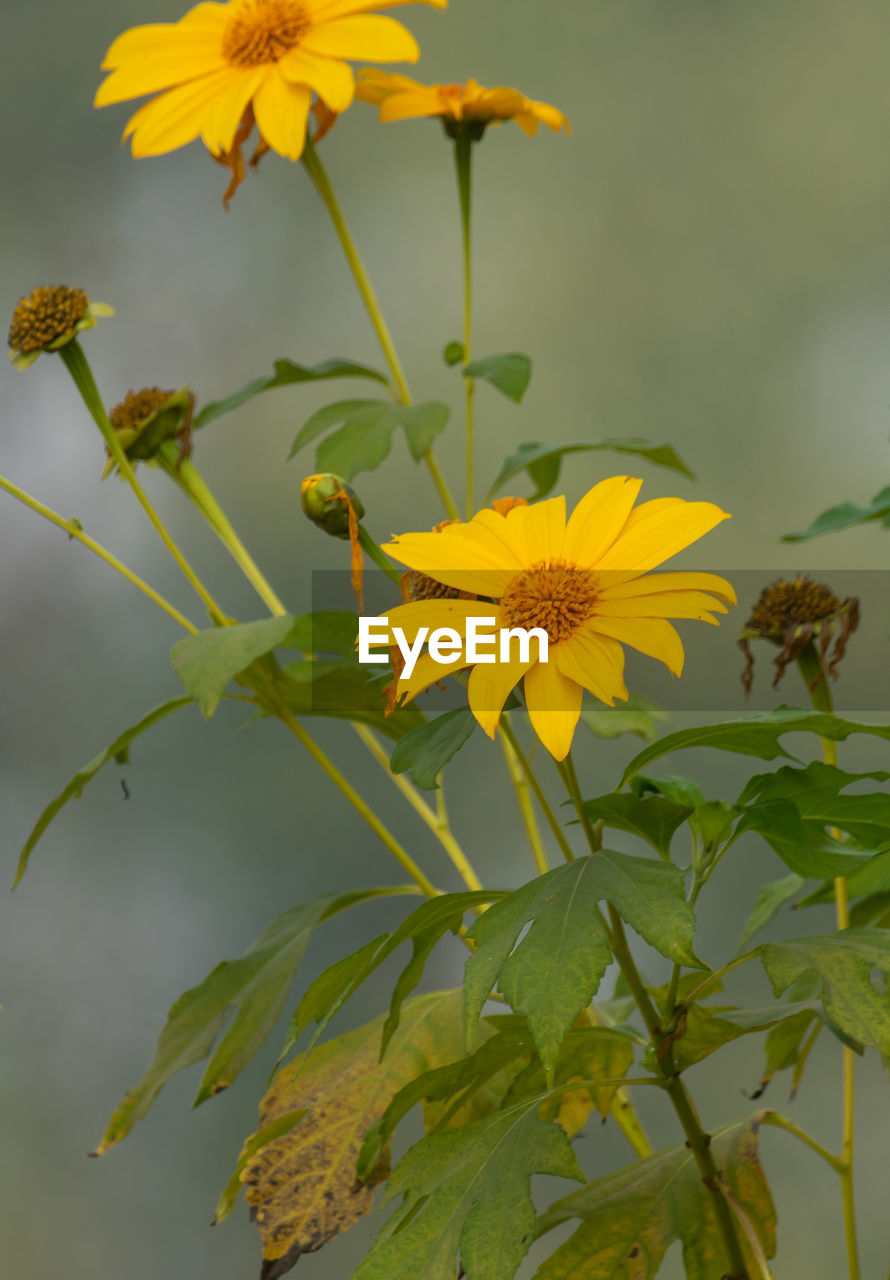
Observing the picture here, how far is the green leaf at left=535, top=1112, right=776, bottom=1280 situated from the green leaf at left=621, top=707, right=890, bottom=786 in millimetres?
220

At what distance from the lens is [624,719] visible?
794 mm

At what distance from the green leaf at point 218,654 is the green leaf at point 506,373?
0.84 ft

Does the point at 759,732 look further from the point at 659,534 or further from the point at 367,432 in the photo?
the point at 367,432

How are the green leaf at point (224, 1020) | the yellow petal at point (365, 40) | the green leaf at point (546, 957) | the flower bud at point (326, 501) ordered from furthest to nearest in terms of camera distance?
the green leaf at point (224, 1020), the yellow petal at point (365, 40), the flower bud at point (326, 501), the green leaf at point (546, 957)

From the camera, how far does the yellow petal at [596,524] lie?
1.65 ft

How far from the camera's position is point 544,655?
0.48m

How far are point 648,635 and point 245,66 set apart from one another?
431 mm

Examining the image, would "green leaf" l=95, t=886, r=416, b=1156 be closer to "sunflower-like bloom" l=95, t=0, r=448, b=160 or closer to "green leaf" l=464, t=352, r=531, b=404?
"green leaf" l=464, t=352, r=531, b=404

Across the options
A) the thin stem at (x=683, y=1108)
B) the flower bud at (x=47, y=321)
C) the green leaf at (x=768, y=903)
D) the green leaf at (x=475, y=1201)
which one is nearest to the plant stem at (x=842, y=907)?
the green leaf at (x=768, y=903)

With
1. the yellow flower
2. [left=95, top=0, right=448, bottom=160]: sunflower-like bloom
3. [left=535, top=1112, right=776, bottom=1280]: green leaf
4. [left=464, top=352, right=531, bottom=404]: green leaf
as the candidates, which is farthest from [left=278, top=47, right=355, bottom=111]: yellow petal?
[left=535, top=1112, right=776, bottom=1280]: green leaf

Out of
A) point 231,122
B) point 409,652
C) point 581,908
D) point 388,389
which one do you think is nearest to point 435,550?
point 409,652

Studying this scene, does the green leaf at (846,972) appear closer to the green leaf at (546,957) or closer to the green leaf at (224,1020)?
the green leaf at (546,957)

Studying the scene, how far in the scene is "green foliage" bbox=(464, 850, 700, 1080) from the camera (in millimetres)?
430

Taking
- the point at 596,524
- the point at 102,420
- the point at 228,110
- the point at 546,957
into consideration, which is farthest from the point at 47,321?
the point at 546,957
